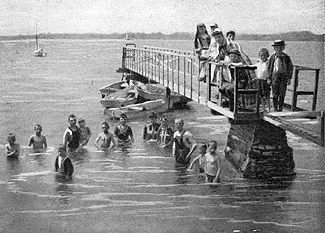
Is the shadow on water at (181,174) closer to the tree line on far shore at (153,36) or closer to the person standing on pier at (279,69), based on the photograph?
the person standing on pier at (279,69)

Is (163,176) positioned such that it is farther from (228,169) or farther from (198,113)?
(198,113)

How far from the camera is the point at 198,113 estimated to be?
38.9 feet

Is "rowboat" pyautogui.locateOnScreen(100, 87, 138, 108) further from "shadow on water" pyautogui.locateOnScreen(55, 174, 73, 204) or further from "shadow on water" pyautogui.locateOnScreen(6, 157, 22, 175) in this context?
"shadow on water" pyautogui.locateOnScreen(55, 174, 73, 204)

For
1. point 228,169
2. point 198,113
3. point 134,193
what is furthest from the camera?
point 198,113

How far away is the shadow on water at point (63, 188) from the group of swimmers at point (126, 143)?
8 cm

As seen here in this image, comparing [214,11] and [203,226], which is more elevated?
[214,11]

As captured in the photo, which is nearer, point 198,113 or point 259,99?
point 259,99

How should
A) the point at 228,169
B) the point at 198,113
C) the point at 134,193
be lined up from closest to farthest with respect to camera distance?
the point at 134,193, the point at 228,169, the point at 198,113

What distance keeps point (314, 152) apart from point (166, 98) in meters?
4.50

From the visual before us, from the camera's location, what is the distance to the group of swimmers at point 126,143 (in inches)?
263

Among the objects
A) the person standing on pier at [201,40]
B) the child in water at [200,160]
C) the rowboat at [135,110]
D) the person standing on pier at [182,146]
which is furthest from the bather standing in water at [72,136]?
the rowboat at [135,110]

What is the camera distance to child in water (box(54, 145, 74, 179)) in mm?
6461

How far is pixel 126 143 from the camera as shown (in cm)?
830

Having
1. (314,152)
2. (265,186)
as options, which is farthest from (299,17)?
(314,152)
